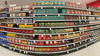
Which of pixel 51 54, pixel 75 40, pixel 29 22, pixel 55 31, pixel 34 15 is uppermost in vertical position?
pixel 34 15

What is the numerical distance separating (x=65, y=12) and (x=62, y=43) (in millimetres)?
1485

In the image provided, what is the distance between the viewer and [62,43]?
366 centimetres

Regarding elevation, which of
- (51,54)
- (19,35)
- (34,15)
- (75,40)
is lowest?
(51,54)

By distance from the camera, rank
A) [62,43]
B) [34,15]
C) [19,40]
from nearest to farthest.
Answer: [34,15] < [62,43] < [19,40]

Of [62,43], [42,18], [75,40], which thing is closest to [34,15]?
[42,18]

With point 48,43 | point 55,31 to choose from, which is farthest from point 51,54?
point 55,31

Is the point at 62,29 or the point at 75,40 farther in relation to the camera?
the point at 75,40

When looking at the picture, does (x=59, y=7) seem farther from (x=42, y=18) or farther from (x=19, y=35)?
(x=19, y=35)

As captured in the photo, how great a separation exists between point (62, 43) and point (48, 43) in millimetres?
684

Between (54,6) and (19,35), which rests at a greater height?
(54,6)

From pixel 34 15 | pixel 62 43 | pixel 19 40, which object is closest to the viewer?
pixel 34 15

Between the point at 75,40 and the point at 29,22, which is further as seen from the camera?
the point at 75,40

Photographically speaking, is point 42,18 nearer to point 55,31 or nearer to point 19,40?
point 55,31

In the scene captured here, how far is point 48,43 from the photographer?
11.5ft
